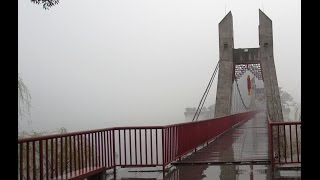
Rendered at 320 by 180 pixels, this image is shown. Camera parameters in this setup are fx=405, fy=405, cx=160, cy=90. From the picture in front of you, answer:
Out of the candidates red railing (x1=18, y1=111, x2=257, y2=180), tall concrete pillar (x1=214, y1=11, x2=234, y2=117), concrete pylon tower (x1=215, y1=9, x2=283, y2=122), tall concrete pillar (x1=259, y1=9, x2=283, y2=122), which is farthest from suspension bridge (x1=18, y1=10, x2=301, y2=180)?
tall concrete pillar (x1=259, y1=9, x2=283, y2=122)

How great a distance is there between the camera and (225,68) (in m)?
30.9

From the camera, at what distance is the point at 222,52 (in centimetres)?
3105

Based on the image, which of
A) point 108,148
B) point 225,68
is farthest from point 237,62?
point 108,148

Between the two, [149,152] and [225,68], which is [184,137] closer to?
[149,152]

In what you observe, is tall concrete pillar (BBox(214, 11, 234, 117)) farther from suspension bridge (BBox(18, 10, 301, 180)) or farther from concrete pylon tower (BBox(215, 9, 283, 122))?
suspension bridge (BBox(18, 10, 301, 180))

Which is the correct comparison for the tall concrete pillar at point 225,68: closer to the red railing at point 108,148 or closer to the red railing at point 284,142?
the red railing at point 108,148

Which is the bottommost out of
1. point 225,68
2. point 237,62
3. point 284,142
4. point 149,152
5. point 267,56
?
point 149,152

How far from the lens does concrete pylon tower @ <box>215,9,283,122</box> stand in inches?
1172

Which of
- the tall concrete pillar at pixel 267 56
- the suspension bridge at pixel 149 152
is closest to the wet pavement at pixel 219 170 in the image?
the suspension bridge at pixel 149 152

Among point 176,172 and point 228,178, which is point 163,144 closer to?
point 176,172

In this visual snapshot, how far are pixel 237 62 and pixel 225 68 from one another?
246cm

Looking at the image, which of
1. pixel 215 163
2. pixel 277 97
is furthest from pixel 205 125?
A: pixel 277 97
